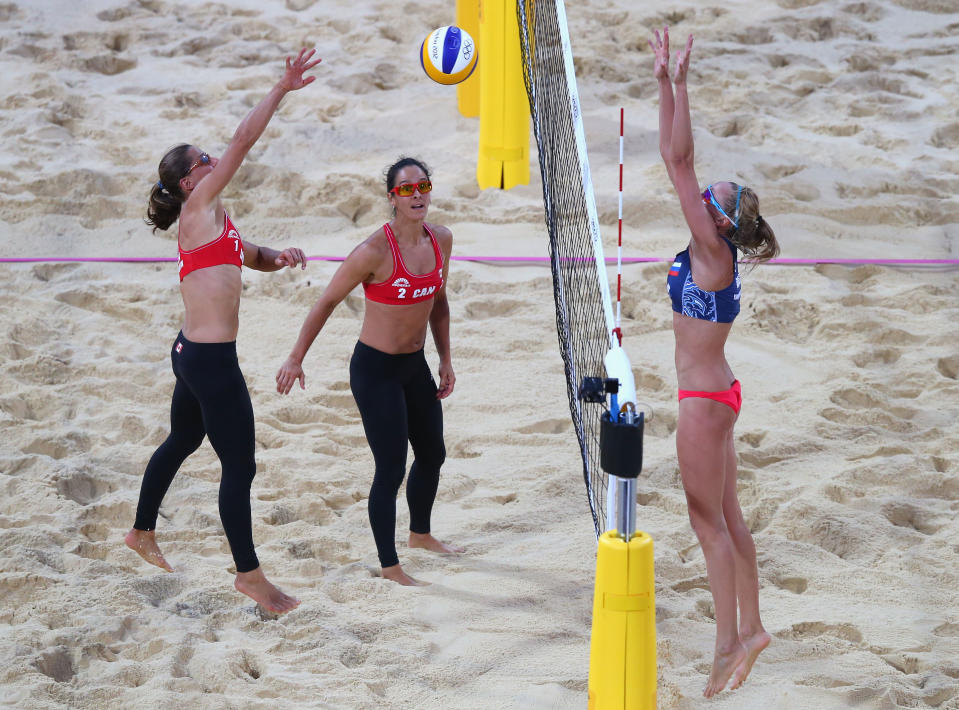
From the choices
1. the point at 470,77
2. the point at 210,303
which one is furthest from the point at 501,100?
the point at 210,303

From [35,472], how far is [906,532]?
3.60 metres

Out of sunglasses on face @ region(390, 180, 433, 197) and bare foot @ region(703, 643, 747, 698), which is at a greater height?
sunglasses on face @ region(390, 180, 433, 197)

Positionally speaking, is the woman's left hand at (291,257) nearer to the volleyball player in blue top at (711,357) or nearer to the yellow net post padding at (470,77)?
the volleyball player in blue top at (711,357)

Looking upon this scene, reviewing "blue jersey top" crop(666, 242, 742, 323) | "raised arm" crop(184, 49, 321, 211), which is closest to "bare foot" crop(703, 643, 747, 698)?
"blue jersey top" crop(666, 242, 742, 323)

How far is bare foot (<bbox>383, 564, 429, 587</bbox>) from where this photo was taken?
4289 mm

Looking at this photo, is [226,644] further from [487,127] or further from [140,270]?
[487,127]

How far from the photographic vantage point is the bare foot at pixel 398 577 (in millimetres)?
4289

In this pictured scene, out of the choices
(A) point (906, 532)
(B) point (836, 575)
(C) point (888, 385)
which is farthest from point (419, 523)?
(C) point (888, 385)

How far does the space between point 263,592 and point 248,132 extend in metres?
1.63

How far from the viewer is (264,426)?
5.35 m

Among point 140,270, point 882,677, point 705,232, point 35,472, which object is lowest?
point 882,677

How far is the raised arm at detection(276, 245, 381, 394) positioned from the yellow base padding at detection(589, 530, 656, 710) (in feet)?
5.28

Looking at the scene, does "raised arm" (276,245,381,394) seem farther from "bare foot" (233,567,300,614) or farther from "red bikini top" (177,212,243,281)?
"bare foot" (233,567,300,614)

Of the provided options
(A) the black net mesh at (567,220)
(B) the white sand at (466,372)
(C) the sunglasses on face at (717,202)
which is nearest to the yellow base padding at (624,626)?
(B) the white sand at (466,372)
